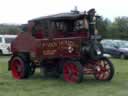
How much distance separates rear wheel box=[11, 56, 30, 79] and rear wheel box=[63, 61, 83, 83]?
6.24 feet

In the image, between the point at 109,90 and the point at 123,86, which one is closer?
the point at 109,90

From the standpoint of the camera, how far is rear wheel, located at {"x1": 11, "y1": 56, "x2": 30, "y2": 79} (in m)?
17.1

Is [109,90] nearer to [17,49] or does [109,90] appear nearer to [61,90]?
[61,90]

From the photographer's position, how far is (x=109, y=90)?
13.4 meters

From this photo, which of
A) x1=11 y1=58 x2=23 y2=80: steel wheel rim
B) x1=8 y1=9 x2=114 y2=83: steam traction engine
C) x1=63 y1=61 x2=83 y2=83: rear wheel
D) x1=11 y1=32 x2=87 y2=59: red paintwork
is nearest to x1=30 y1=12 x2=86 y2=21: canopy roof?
x1=8 y1=9 x2=114 y2=83: steam traction engine

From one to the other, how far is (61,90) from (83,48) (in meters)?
2.40

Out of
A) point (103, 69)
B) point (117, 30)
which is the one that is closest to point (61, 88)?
point (103, 69)

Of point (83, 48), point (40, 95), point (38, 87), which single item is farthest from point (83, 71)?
point (40, 95)

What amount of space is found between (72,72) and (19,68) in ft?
9.28

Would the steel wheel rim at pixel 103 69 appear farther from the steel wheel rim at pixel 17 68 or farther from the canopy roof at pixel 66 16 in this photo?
the steel wheel rim at pixel 17 68

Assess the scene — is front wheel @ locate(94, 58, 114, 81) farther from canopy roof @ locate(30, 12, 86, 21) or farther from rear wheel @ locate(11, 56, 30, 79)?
rear wheel @ locate(11, 56, 30, 79)

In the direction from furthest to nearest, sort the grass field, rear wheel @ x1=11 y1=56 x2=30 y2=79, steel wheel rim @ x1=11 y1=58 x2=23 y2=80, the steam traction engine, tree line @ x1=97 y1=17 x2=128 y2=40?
tree line @ x1=97 y1=17 x2=128 y2=40
steel wheel rim @ x1=11 y1=58 x2=23 y2=80
rear wheel @ x1=11 y1=56 x2=30 y2=79
the steam traction engine
the grass field

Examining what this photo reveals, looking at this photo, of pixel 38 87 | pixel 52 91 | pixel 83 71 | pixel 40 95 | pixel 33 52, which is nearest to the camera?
pixel 40 95

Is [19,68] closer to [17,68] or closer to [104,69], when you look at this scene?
[17,68]
